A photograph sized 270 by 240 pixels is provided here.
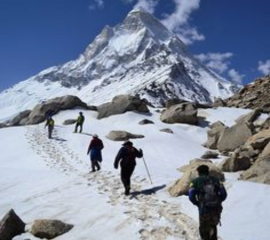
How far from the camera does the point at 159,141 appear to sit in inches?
1447

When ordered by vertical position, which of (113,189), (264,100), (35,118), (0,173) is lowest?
(113,189)

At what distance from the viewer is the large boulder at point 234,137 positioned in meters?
32.3

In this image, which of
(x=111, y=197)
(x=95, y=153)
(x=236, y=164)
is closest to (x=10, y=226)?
(x=111, y=197)

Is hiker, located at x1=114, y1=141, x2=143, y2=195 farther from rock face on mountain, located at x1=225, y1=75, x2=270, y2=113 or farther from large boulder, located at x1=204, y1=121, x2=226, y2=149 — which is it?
rock face on mountain, located at x1=225, y1=75, x2=270, y2=113

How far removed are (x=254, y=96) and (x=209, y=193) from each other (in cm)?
4353

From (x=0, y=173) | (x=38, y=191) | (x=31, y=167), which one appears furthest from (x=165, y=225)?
(x=31, y=167)

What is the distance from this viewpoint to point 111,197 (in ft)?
56.7

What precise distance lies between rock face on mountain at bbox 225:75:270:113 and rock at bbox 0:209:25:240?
1560 inches

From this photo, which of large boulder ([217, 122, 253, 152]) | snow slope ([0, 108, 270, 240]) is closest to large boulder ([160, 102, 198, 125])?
snow slope ([0, 108, 270, 240])

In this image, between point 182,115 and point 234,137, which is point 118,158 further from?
point 182,115

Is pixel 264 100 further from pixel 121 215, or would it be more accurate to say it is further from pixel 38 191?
pixel 121 215

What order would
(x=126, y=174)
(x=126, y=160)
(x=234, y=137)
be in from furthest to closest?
(x=234, y=137)
(x=126, y=160)
(x=126, y=174)

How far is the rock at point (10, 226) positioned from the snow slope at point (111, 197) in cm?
26

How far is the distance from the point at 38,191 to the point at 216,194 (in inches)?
408
